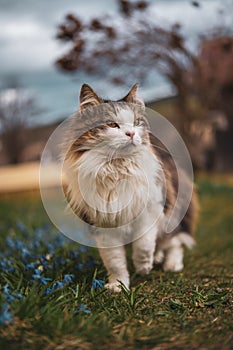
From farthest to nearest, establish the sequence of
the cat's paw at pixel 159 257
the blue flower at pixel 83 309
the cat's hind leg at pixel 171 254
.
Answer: the cat's paw at pixel 159 257, the cat's hind leg at pixel 171 254, the blue flower at pixel 83 309

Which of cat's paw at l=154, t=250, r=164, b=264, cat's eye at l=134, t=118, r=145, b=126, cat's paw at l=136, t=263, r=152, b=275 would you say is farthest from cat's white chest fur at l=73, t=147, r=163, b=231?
cat's paw at l=154, t=250, r=164, b=264

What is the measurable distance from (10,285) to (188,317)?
113 centimetres

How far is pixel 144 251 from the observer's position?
3314 millimetres

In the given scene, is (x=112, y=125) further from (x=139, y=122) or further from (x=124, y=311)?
(x=124, y=311)

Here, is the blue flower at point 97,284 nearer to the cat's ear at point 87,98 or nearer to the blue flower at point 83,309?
the blue flower at point 83,309

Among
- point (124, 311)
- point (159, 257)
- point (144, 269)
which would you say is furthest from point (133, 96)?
point (159, 257)

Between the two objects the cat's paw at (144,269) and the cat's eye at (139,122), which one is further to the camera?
the cat's paw at (144,269)

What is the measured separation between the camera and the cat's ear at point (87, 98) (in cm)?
302

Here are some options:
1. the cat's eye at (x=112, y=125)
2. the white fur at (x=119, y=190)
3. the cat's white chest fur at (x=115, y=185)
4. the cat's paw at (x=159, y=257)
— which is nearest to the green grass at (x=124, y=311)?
the cat's paw at (x=159, y=257)

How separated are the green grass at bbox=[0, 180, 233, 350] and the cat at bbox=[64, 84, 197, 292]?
31 centimetres

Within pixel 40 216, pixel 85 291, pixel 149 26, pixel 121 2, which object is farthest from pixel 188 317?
pixel 149 26

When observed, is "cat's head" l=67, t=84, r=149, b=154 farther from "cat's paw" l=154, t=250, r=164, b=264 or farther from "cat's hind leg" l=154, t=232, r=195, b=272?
"cat's paw" l=154, t=250, r=164, b=264

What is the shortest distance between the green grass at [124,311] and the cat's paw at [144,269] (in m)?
0.06

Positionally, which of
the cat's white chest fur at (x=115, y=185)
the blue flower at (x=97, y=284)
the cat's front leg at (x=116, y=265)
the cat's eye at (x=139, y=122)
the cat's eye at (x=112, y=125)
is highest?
the cat's eye at (x=139, y=122)
